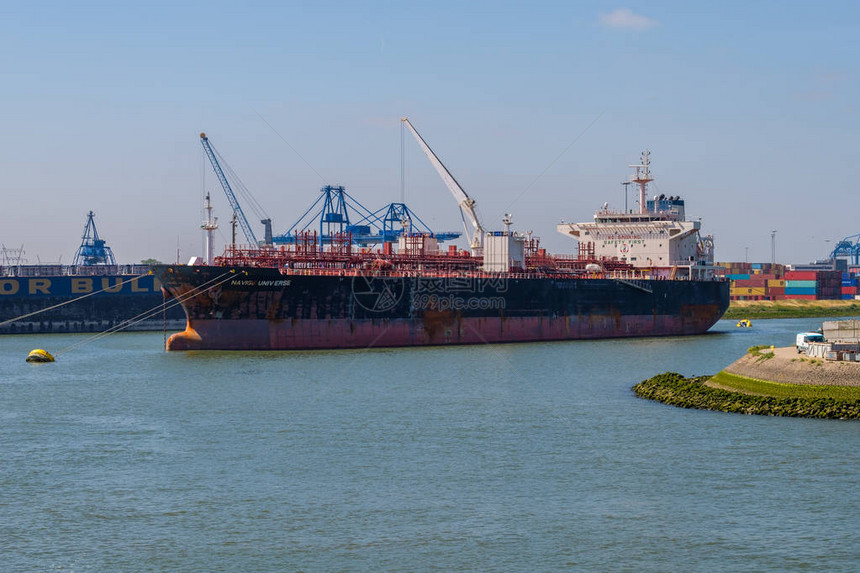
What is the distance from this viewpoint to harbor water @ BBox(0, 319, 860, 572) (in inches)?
890

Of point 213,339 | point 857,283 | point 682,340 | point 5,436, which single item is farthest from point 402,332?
point 857,283

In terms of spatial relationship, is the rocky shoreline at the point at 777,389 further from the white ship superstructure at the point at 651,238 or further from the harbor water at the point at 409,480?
the white ship superstructure at the point at 651,238

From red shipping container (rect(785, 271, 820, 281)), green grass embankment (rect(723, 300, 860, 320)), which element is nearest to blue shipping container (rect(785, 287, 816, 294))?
red shipping container (rect(785, 271, 820, 281))

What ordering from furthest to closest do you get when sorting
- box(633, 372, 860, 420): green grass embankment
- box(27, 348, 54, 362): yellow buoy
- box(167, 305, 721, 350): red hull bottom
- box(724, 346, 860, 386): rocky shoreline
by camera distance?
box(27, 348, 54, 362): yellow buoy → box(167, 305, 721, 350): red hull bottom → box(724, 346, 860, 386): rocky shoreline → box(633, 372, 860, 420): green grass embankment

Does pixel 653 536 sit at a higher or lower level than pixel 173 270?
lower

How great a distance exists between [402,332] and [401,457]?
114ft

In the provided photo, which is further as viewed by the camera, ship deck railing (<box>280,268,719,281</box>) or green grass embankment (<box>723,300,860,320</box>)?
green grass embankment (<box>723,300,860,320</box>)

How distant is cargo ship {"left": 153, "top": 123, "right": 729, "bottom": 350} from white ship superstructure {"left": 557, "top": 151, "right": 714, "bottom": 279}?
11 centimetres

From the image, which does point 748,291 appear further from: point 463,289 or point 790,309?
point 463,289

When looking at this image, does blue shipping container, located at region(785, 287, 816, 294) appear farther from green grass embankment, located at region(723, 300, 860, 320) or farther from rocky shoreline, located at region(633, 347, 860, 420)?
rocky shoreline, located at region(633, 347, 860, 420)

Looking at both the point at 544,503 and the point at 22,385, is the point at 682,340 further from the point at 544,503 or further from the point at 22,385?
the point at 544,503

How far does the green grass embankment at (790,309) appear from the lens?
443 feet

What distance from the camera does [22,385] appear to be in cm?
4900

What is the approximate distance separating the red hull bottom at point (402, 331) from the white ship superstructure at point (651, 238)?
6314mm
